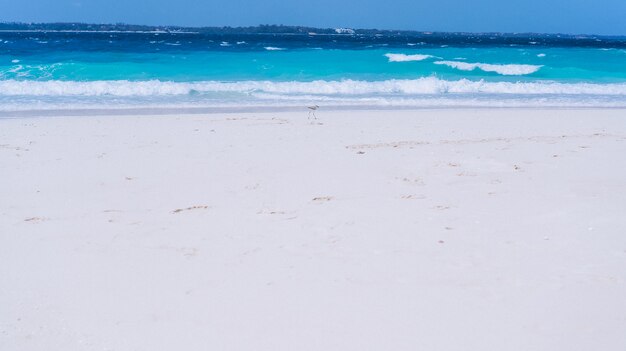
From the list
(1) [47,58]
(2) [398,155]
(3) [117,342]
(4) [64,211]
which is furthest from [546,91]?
(1) [47,58]

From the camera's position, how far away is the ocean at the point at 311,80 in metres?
15.1

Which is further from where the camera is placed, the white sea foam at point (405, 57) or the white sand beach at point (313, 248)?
the white sea foam at point (405, 57)

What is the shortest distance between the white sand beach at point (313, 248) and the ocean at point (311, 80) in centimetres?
742

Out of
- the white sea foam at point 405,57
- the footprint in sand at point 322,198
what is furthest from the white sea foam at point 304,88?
the footprint in sand at point 322,198

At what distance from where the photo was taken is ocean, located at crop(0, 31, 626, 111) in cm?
1507

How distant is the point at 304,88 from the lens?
744 inches

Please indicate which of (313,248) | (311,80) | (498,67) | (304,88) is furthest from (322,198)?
(498,67)

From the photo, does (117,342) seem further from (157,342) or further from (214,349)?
(214,349)

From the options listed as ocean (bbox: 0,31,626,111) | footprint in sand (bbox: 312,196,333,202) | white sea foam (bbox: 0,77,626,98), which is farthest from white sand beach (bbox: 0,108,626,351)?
white sea foam (bbox: 0,77,626,98)

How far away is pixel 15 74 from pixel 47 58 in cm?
578

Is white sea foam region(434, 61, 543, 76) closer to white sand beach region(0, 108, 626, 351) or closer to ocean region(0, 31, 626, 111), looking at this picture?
ocean region(0, 31, 626, 111)

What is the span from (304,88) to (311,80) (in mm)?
2235

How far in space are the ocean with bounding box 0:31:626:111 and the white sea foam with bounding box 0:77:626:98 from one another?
0.11ft

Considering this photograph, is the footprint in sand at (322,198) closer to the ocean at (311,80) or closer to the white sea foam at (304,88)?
the ocean at (311,80)
